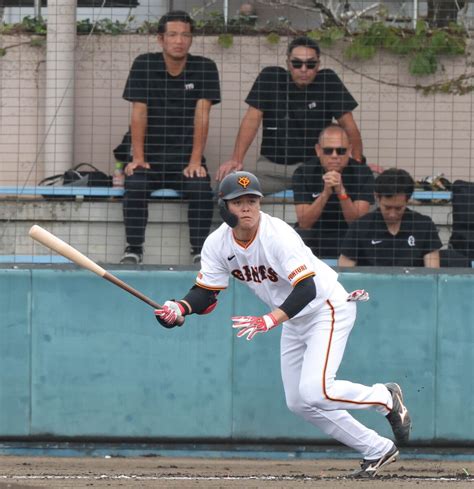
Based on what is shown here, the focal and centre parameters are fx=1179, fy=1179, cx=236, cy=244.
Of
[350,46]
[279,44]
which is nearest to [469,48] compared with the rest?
[350,46]

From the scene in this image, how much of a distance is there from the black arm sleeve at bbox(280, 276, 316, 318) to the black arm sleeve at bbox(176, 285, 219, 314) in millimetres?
639

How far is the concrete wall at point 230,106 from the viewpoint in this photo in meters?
9.58

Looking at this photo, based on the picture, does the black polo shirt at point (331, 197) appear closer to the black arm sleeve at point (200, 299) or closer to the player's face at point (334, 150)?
the player's face at point (334, 150)

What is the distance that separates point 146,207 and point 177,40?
136cm

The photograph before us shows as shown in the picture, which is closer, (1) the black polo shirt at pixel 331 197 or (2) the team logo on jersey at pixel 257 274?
(2) the team logo on jersey at pixel 257 274

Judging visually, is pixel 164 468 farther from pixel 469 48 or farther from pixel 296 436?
pixel 469 48

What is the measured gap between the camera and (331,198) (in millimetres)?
8891

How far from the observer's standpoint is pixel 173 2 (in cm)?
968

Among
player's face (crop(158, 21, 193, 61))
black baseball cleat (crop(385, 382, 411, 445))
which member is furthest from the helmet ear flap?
player's face (crop(158, 21, 193, 61))

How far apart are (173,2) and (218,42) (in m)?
0.65

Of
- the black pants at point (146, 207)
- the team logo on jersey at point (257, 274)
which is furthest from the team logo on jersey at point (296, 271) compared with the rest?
the black pants at point (146, 207)

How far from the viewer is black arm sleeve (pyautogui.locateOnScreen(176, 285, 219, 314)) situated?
7164mm

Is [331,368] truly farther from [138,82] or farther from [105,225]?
[138,82]

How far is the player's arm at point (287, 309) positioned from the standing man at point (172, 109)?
2.21 metres
